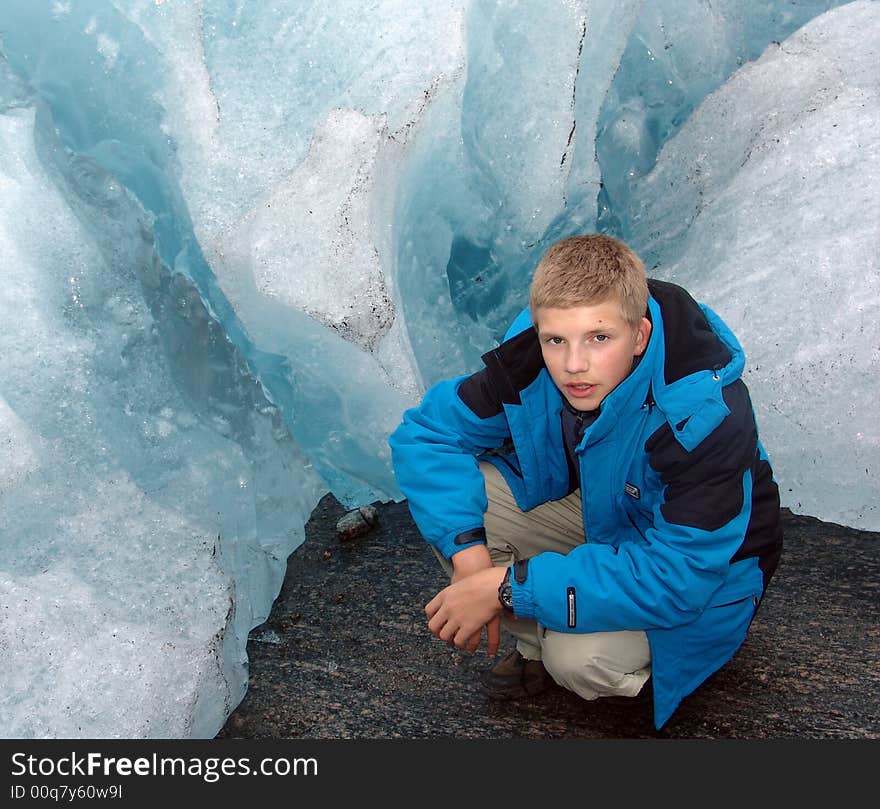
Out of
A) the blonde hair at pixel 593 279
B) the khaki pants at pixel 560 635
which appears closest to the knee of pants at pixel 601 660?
the khaki pants at pixel 560 635

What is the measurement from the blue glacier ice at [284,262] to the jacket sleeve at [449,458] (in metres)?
0.60

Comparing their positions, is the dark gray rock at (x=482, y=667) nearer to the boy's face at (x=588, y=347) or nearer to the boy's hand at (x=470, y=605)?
the boy's hand at (x=470, y=605)

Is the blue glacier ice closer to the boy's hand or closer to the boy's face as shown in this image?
the boy's hand

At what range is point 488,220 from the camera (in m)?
3.04

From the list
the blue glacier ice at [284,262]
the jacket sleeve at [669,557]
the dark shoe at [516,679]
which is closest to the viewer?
the jacket sleeve at [669,557]

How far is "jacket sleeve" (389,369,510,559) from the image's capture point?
76.5 inches

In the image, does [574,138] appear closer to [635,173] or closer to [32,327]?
[635,173]

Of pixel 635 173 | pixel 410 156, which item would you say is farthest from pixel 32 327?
pixel 635 173

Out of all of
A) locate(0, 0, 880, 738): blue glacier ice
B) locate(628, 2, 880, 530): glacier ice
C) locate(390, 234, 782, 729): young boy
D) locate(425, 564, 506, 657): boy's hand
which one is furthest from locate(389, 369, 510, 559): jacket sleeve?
locate(628, 2, 880, 530): glacier ice

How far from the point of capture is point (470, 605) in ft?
5.96

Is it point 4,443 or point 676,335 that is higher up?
point 676,335

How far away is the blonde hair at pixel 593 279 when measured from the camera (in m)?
1.74

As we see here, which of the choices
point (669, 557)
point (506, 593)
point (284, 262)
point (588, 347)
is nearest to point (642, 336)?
point (588, 347)

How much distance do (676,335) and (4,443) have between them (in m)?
1.52
